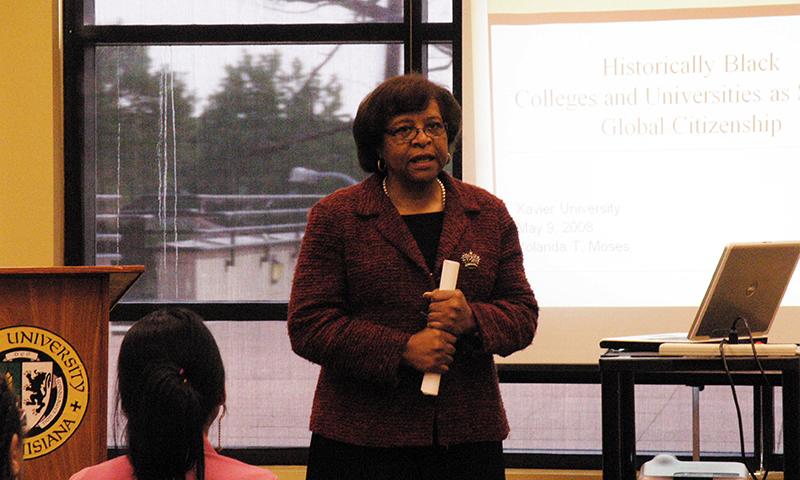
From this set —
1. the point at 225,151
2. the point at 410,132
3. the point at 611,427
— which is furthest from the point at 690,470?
the point at 225,151

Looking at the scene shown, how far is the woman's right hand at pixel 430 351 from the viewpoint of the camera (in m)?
2.22

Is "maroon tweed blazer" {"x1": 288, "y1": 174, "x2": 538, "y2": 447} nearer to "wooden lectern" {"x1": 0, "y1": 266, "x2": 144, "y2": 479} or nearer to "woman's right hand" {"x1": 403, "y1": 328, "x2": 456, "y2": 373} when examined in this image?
"woman's right hand" {"x1": 403, "y1": 328, "x2": 456, "y2": 373}

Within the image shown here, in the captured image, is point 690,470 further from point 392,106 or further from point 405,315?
point 392,106

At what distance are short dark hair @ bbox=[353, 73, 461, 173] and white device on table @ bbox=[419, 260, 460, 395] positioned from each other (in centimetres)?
34

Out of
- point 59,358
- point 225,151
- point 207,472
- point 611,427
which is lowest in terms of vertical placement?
point 611,427

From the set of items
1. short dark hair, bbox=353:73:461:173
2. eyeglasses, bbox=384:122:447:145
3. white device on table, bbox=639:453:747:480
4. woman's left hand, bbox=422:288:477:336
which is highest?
short dark hair, bbox=353:73:461:173

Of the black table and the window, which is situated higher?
the window

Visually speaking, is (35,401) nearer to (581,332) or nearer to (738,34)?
(581,332)

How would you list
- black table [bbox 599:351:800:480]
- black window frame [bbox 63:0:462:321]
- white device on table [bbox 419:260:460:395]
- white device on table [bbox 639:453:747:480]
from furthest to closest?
1. black window frame [bbox 63:0:462:321]
2. white device on table [bbox 639:453:747:480]
3. black table [bbox 599:351:800:480]
4. white device on table [bbox 419:260:460:395]

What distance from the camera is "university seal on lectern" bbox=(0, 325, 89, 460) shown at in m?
2.40

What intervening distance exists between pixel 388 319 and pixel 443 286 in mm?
164

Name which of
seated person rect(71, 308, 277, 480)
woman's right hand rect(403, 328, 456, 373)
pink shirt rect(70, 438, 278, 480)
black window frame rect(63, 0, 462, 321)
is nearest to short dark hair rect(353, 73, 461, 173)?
woman's right hand rect(403, 328, 456, 373)

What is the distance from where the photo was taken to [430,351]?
2.23 metres

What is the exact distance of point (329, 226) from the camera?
2.37 metres
